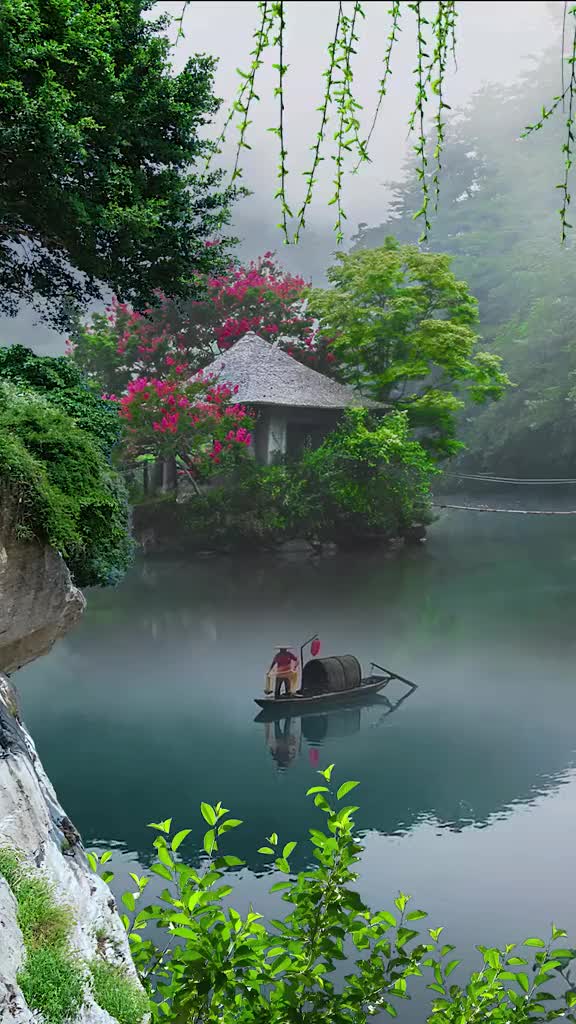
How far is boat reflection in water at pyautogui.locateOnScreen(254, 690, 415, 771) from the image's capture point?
957 centimetres

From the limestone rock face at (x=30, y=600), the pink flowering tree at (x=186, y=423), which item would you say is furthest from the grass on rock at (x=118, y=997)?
the pink flowering tree at (x=186, y=423)

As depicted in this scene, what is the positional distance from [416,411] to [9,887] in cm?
1869

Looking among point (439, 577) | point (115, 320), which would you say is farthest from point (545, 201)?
point (439, 577)

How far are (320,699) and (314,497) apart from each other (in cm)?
966

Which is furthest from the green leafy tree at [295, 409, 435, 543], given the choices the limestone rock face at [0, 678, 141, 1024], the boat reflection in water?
the limestone rock face at [0, 678, 141, 1024]

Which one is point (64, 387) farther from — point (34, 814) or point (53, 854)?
point (53, 854)

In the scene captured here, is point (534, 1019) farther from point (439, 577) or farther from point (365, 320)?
point (365, 320)

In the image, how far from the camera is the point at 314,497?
19.8 metres

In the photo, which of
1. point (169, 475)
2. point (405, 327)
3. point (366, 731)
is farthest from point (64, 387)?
point (405, 327)

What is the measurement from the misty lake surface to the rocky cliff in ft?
9.07

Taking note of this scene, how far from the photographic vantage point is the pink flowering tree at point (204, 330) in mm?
22672

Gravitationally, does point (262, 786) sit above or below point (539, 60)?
below

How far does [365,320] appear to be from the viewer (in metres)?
20.8

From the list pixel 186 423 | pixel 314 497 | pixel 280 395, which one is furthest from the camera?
pixel 280 395
